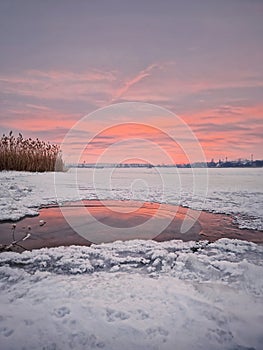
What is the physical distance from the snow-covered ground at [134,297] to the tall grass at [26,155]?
453 inches

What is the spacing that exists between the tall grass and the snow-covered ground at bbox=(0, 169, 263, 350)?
Answer: 1150cm

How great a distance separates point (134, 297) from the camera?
72.9 inches

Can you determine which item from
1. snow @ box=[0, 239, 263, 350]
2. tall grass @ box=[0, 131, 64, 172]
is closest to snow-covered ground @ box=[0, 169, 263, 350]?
snow @ box=[0, 239, 263, 350]

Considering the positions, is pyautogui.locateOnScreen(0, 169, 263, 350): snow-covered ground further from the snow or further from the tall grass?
the tall grass

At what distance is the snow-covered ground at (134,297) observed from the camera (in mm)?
1453

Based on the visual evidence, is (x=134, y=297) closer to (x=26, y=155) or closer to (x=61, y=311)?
(x=61, y=311)

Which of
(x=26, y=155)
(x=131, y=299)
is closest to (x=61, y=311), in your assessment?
(x=131, y=299)

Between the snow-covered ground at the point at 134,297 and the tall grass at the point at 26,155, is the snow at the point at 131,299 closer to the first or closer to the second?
the snow-covered ground at the point at 134,297

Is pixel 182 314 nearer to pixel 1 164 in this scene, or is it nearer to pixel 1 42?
pixel 1 42

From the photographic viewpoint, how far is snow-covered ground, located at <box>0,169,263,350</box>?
145 centimetres

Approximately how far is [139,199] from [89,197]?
1.45 metres

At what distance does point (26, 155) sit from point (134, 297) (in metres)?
13.0

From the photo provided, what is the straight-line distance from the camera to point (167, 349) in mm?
1377

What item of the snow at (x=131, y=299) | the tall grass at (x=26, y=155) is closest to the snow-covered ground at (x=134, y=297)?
the snow at (x=131, y=299)
